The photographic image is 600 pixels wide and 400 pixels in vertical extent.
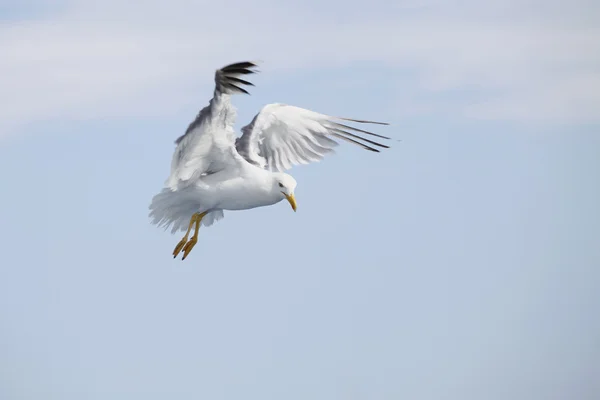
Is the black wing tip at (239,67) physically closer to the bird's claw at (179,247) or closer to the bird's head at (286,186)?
the bird's head at (286,186)

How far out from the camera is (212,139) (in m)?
21.8

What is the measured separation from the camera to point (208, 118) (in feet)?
69.9

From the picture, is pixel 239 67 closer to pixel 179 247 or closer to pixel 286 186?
pixel 286 186

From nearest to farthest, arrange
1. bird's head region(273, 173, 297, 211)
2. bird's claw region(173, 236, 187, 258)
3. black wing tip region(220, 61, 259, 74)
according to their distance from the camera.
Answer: black wing tip region(220, 61, 259, 74)
bird's head region(273, 173, 297, 211)
bird's claw region(173, 236, 187, 258)

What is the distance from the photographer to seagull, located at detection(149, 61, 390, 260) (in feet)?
69.5

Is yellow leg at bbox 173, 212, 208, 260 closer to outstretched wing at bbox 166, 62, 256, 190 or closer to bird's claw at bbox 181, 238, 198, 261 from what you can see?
bird's claw at bbox 181, 238, 198, 261

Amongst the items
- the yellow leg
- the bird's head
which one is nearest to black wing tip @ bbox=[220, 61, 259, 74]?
the bird's head

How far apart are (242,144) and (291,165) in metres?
1.86

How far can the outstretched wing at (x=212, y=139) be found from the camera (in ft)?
66.6

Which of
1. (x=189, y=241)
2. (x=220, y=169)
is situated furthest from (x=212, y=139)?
(x=189, y=241)

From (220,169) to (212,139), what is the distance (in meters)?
1.02

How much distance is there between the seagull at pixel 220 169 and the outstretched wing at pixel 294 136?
0.03 meters

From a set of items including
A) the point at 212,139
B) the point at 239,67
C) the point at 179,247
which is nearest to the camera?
the point at 239,67

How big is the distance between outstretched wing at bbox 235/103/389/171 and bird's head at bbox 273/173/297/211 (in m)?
3.72
